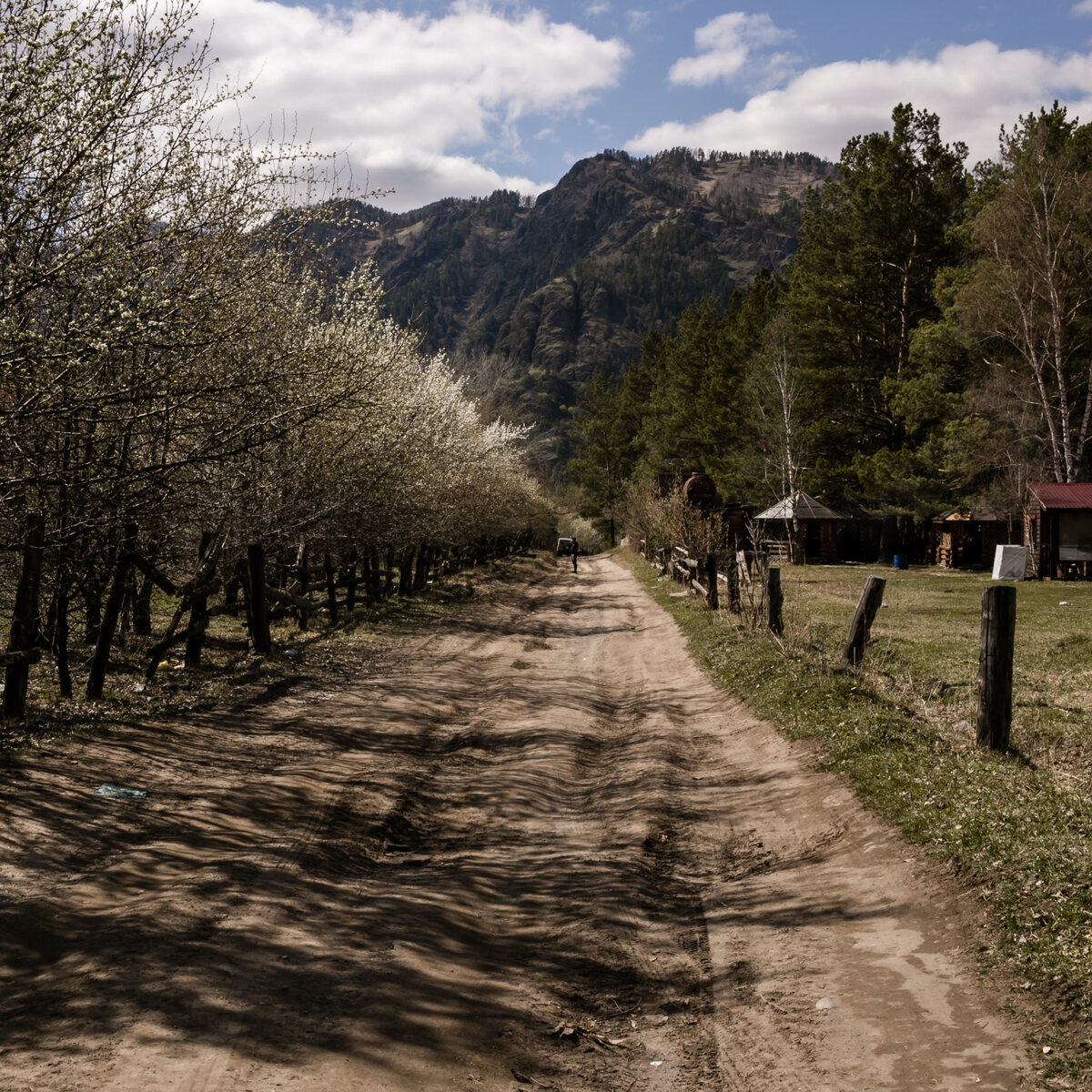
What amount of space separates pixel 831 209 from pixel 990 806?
4711cm

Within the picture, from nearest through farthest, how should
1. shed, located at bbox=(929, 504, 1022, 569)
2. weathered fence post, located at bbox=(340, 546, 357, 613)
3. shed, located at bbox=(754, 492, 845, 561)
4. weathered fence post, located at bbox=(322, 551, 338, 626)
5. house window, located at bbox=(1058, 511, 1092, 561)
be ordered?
weathered fence post, located at bbox=(322, 551, 338, 626)
weathered fence post, located at bbox=(340, 546, 357, 613)
house window, located at bbox=(1058, 511, 1092, 561)
shed, located at bbox=(929, 504, 1022, 569)
shed, located at bbox=(754, 492, 845, 561)

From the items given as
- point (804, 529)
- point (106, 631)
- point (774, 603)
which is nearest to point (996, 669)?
point (774, 603)

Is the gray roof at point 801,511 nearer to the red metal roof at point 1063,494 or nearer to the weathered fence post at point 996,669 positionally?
the red metal roof at point 1063,494

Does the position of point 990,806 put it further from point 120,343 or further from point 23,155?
point 23,155

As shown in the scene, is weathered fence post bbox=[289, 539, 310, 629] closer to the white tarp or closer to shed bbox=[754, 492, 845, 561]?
the white tarp

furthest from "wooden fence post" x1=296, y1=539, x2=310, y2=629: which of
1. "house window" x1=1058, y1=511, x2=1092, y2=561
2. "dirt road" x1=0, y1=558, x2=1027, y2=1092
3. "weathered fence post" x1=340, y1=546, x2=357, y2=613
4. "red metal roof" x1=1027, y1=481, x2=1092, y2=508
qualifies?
"house window" x1=1058, y1=511, x2=1092, y2=561

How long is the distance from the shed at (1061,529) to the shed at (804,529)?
1232 centimetres

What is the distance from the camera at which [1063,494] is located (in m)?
32.3

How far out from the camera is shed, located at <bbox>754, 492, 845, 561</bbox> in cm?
4547

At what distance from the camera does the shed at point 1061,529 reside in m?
32.1

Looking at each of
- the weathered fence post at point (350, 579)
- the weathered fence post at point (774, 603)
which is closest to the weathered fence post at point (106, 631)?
the weathered fence post at point (774, 603)

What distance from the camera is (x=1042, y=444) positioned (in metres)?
36.5

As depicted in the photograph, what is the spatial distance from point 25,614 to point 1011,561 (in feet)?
105

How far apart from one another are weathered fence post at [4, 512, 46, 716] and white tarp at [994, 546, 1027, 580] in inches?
1226
